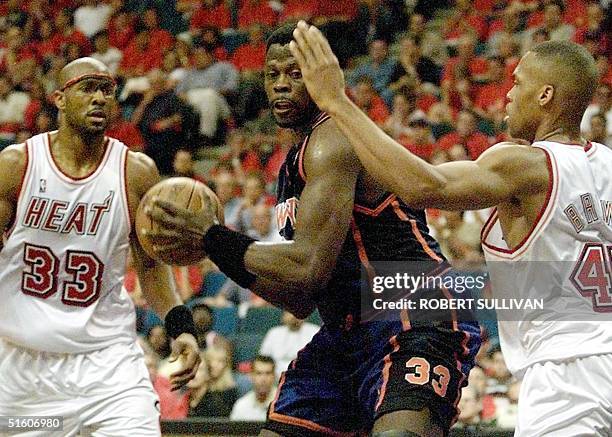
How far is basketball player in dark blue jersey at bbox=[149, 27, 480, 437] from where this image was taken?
3.64 m

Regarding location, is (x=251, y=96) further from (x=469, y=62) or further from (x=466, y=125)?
(x=466, y=125)

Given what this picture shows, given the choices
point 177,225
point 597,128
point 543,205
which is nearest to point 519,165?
point 543,205

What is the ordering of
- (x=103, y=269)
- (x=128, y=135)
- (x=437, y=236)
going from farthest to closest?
(x=128, y=135) < (x=437, y=236) < (x=103, y=269)

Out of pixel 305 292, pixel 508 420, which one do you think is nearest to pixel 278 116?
pixel 305 292

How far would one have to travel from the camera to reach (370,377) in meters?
3.88

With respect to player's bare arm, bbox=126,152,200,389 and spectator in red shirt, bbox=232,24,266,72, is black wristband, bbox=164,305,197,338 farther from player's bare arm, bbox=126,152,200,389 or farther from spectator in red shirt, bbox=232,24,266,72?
spectator in red shirt, bbox=232,24,266,72

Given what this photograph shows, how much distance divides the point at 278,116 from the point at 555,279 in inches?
47.1

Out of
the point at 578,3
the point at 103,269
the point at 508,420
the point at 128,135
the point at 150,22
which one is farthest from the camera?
the point at 150,22

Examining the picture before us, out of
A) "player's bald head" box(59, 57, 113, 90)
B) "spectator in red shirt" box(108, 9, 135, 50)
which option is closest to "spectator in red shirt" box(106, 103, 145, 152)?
"spectator in red shirt" box(108, 9, 135, 50)

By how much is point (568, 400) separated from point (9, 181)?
2.70m

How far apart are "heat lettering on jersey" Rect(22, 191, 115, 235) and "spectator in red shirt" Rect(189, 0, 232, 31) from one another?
8.42 meters

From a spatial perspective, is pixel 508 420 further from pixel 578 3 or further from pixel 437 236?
pixel 578 3

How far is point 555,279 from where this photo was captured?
11.6 feet

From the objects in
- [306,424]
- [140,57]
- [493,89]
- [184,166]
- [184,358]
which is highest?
[140,57]
